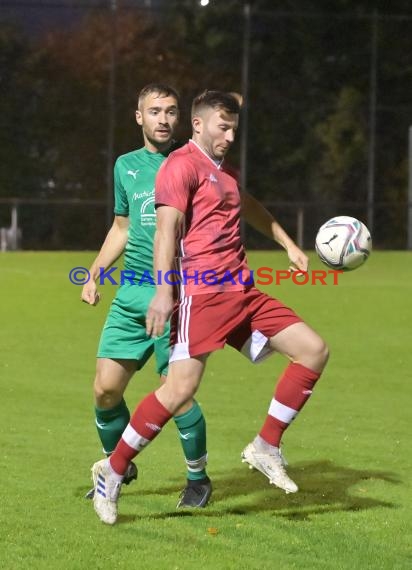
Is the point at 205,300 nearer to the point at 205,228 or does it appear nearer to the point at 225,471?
the point at 205,228

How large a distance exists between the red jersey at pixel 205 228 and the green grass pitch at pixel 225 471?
3.60 ft

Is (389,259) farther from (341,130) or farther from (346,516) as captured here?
(346,516)

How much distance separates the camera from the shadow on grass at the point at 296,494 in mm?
6172

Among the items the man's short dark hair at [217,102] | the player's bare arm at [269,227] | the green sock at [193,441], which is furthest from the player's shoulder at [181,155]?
the green sock at [193,441]


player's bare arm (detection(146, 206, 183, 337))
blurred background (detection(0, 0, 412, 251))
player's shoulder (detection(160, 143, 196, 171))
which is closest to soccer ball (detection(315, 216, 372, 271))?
player's shoulder (detection(160, 143, 196, 171))

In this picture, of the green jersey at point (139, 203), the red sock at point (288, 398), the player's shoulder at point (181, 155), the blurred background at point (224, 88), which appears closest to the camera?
the player's shoulder at point (181, 155)

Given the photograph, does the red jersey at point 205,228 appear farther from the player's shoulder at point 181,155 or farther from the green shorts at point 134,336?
the green shorts at point 134,336

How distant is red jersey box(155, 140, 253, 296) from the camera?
5.84m

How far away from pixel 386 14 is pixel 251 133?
18.7 feet

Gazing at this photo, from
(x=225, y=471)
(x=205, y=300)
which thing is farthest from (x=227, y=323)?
(x=225, y=471)

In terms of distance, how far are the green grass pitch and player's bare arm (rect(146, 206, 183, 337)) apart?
930mm

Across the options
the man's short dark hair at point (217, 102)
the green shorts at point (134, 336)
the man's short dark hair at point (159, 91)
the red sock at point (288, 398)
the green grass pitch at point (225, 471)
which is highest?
the man's short dark hair at point (159, 91)

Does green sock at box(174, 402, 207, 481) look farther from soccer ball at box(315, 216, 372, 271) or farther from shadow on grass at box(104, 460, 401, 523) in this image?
soccer ball at box(315, 216, 372, 271)

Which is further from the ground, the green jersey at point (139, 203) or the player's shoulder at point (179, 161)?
the player's shoulder at point (179, 161)
